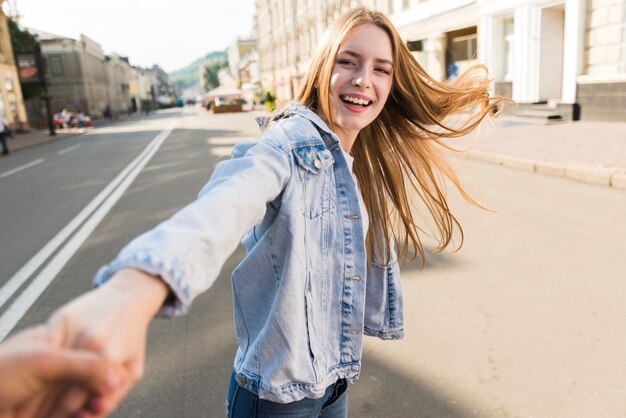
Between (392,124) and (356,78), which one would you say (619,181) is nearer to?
(392,124)

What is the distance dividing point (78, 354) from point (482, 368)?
2.73 m

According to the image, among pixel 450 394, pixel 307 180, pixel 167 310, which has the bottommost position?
pixel 450 394

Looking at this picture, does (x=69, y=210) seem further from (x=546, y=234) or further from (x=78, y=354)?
(x=78, y=354)

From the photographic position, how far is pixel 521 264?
4.41m

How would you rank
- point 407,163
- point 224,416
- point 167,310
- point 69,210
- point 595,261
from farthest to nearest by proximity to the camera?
point 69,210
point 595,261
point 224,416
point 407,163
point 167,310

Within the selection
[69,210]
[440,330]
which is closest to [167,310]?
[440,330]

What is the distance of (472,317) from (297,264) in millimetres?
2573

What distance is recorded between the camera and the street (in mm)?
2658

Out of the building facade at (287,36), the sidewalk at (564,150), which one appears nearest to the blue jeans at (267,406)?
the sidewalk at (564,150)

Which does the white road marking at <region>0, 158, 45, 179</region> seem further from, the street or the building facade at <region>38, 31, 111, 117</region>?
the building facade at <region>38, 31, 111, 117</region>

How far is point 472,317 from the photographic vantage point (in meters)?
3.51

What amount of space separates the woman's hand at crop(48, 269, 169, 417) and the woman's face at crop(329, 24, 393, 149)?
3.39ft

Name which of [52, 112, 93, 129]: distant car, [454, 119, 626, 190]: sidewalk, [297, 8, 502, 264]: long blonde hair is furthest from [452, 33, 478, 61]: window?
[52, 112, 93, 129]: distant car

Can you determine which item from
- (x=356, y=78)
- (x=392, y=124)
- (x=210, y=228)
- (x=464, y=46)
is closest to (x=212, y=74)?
(x=464, y=46)
